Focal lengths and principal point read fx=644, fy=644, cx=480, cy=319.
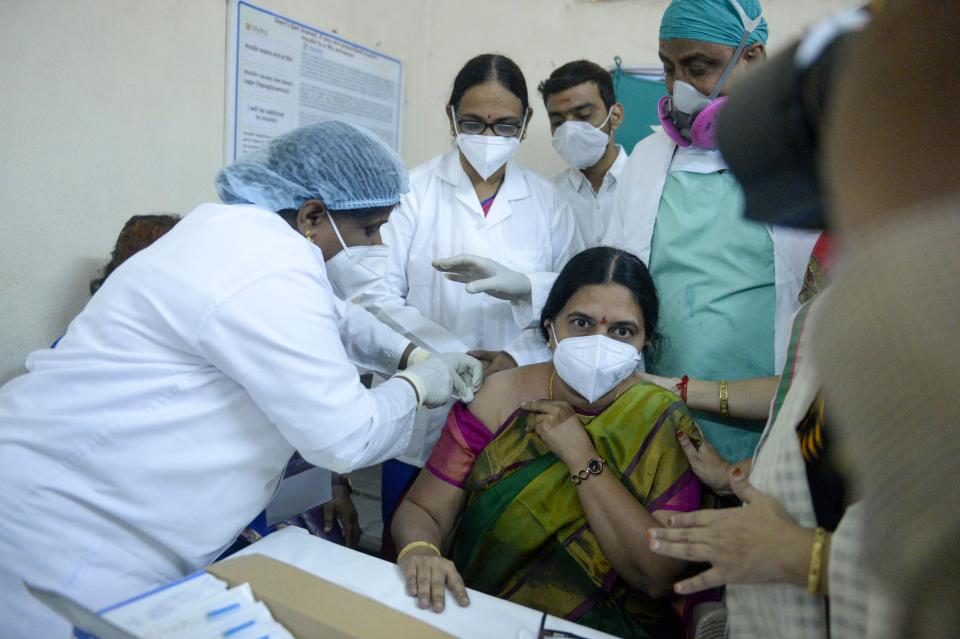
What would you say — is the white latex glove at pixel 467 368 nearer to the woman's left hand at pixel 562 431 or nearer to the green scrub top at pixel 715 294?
the woman's left hand at pixel 562 431

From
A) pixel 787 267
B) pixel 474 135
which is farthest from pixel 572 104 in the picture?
pixel 787 267

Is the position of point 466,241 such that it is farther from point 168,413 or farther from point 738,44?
point 168,413

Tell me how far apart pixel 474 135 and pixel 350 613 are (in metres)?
1.58

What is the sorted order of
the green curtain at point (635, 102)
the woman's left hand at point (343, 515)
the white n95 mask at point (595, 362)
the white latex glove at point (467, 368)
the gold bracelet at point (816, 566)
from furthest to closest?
the green curtain at point (635, 102), the woman's left hand at point (343, 515), the white latex glove at point (467, 368), the white n95 mask at point (595, 362), the gold bracelet at point (816, 566)

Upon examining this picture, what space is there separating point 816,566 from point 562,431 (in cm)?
73

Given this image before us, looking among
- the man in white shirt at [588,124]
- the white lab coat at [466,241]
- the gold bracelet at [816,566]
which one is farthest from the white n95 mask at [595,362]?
the man in white shirt at [588,124]

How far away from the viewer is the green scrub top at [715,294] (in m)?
1.67

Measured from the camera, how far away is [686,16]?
1.61 meters

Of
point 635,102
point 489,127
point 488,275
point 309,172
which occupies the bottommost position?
point 488,275

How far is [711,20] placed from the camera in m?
1.59

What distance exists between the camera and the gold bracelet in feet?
2.62

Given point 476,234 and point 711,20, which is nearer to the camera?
point 711,20

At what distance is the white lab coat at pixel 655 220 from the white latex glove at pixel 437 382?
637 millimetres

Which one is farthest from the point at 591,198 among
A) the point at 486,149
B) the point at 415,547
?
the point at 415,547
